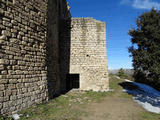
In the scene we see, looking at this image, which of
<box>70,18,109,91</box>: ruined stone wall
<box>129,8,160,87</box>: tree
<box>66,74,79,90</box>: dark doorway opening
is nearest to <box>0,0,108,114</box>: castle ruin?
<box>70,18,109,91</box>: ruined stone wall

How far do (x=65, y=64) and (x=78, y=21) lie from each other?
14.1 feet

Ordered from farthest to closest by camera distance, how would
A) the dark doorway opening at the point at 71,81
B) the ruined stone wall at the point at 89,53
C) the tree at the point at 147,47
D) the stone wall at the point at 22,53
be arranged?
the dark doorway opening at the point at 71,81 < the ruined stone wall at the point at 89,53 < the tree at the point at 147,47 < the stone wall at the point at 22,53

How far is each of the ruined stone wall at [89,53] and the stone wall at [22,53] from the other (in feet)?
16.4

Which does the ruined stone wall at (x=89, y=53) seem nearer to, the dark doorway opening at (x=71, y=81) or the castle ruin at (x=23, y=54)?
the dark doorway opening at (x=71, y=81)

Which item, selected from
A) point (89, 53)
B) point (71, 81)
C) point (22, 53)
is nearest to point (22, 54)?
point (22, 53)

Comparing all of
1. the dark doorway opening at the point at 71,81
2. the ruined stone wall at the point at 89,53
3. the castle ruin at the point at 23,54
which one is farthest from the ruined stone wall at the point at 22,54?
the dark doorway opening at the point at 71,81

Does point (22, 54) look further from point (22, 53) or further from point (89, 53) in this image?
point (89, 53)

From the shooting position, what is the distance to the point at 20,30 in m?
5.06

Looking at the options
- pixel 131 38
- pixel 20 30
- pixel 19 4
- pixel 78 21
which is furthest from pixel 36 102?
pixel 78 21

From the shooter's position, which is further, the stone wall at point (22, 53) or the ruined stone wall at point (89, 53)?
the ruined stone wall at point (89, 53)

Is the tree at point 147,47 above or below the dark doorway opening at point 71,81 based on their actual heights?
above

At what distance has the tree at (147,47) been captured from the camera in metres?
6.76

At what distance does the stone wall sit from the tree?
19.0 ft

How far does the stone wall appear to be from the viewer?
14.3ft
